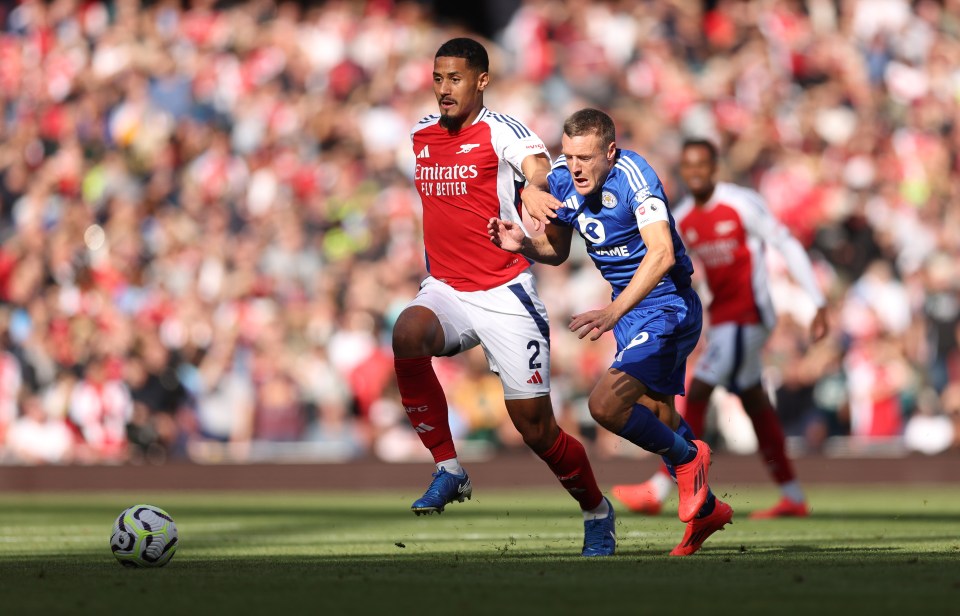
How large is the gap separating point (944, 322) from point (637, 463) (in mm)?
3762

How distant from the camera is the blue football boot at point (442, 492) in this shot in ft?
26.7

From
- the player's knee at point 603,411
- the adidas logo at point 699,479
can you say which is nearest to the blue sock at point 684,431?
the adidas logo at point 699,479

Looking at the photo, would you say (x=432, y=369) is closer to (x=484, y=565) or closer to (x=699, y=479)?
(x=484, y=565)

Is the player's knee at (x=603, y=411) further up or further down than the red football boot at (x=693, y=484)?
further up

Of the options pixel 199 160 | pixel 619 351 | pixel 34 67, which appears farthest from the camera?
pixel 34 67

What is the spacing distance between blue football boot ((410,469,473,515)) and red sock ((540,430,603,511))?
1.59 ft

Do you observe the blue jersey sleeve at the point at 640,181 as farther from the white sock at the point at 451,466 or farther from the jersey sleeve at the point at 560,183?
the white sock at the point at 451,466

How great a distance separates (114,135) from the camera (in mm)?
21375

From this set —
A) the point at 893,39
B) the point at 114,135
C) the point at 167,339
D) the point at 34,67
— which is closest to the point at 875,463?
the point at 893,39

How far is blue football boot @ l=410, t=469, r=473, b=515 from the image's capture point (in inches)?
321

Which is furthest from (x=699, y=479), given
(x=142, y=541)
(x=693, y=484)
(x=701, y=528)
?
(x=142, y=541)

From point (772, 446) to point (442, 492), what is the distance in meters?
4.63

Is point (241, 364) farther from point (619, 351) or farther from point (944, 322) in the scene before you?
point (619, 351)

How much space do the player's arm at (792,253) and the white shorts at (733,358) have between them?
19.9 inches
